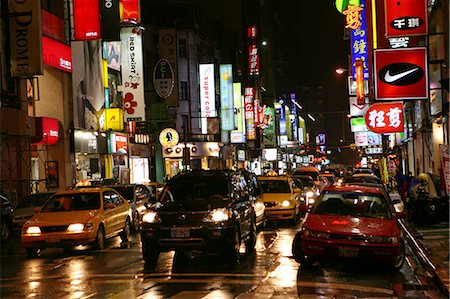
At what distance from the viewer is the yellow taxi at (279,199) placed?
2094 centimetres

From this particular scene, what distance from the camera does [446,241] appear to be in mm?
14820

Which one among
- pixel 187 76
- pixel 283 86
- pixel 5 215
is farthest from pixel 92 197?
pixel 283 86

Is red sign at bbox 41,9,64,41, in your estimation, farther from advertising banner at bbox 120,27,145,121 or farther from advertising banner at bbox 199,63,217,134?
advertising banner at bbox 199,63,217,134

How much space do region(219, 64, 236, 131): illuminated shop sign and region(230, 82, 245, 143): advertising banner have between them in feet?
4.29

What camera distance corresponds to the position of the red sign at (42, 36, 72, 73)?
29.5m

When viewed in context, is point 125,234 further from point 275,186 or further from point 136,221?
point 275,186

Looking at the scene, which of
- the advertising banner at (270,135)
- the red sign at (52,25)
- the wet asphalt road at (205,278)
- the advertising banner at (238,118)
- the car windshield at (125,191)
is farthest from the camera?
the advertising banner at (270,135)

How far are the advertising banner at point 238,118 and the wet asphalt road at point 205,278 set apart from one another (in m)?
46.7

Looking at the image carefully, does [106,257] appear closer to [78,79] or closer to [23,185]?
[23,185]

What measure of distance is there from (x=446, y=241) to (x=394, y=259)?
3931 millimetres

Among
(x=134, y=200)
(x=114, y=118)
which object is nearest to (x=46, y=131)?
(x=114, y=118)

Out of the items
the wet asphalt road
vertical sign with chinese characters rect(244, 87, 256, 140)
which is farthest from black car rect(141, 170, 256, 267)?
vertical sign with chinese characters rect(244, 87, 256, 140)

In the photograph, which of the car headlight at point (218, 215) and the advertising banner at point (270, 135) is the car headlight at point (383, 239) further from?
the advertising banner at point (270, 135)

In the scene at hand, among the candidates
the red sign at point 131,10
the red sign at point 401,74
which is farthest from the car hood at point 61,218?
the red sign at point 131,10
